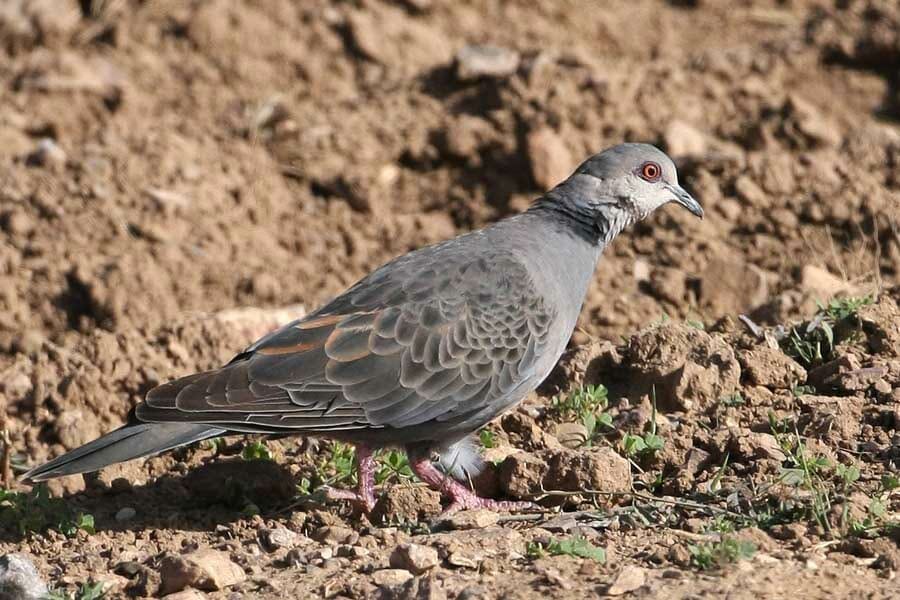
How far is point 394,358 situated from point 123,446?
1166 mm

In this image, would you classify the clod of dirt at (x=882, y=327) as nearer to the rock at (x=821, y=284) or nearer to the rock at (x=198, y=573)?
the rock at (x=821, y=284)

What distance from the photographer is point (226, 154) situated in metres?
9.71

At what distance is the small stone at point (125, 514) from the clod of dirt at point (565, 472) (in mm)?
1610

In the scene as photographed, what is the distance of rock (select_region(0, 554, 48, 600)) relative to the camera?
4.88m

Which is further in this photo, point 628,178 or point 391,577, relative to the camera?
point 628,178

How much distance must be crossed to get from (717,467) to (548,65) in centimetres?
480

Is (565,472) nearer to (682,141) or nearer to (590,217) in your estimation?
(590,217)

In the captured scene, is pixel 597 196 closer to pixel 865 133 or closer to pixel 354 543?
Answer: pixel 354 543

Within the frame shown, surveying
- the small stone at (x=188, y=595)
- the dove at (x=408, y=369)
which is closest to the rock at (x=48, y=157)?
the dove at (x=408, y=369)

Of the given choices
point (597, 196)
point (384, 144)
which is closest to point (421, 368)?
point (597, 196)

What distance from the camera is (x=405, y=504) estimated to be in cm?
563

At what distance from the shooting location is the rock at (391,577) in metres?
4.80

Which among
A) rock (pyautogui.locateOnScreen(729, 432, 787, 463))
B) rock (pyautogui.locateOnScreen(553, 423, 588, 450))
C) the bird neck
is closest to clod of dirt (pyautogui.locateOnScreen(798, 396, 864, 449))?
rock (pyautogui.locateOnScreen(729, 432, 787, 463))

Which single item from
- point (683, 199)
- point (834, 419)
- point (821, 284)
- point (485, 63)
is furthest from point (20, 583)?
point (485, 63)
